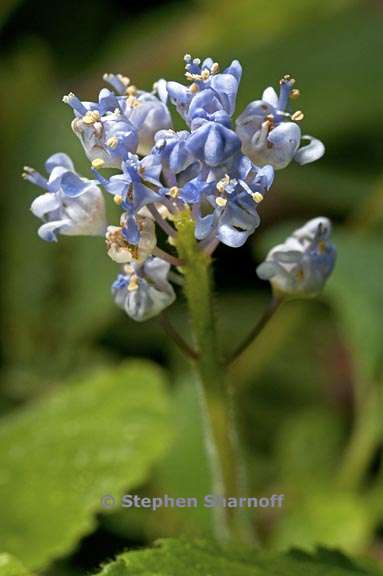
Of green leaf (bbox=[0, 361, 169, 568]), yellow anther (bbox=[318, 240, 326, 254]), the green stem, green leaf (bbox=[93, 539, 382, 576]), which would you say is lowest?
green leaf (bbox=[0, 361, 169, 568])

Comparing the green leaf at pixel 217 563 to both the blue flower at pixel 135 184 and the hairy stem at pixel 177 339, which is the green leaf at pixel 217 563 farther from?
the blue flower at pixel 135 184

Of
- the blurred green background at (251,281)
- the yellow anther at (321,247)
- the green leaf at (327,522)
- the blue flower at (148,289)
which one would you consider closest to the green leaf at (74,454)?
the blurred green background at (251,281)

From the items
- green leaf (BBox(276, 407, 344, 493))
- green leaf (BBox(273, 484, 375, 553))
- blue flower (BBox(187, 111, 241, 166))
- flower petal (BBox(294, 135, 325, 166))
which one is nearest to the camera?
blue flower (BBox(187, 111, 241, 166))

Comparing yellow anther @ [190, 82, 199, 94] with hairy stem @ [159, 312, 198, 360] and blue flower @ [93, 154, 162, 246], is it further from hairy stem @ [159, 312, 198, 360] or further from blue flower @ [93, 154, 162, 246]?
hairy stem @ [159, 312, 198, 360]

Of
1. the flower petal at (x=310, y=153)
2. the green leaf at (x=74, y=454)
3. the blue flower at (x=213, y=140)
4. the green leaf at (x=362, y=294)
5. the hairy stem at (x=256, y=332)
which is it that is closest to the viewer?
the blue flower at (x=213, y=140)

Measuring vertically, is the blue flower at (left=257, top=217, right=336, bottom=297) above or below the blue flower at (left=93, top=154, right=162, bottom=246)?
below

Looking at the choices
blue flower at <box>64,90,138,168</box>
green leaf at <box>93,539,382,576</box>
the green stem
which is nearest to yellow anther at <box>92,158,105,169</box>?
blue flower at <box>64,90,138,168</box>

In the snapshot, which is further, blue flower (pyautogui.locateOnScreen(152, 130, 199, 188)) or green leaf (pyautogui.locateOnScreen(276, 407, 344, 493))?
green leaf (pyautogui.locateOnScreen(276, 407, 344, 493))
